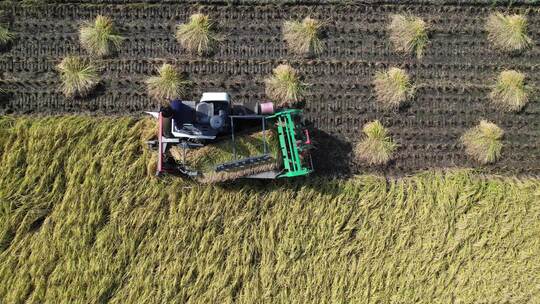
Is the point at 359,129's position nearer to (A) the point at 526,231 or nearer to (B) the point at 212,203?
(B) the point at 212,203

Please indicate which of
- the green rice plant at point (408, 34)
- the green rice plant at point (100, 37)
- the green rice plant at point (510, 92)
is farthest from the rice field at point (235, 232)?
the green rice plant at point (408, 34)

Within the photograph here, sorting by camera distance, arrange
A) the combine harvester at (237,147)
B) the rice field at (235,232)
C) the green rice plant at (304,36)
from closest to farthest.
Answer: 1. the combine harvester at (237,147)
2. the rice field at (235,232)
3. the green rice plant at (304,36)

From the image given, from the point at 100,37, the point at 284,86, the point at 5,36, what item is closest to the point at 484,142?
the point at 284,86

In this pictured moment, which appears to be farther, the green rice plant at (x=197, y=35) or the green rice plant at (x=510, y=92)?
the green rice plant at (x=510, y=92)

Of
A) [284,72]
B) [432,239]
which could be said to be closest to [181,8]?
[284,72]

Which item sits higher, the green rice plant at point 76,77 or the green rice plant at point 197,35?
the green rice plant at point 197,35

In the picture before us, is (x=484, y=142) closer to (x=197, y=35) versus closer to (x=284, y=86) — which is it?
(x=284, y=86)

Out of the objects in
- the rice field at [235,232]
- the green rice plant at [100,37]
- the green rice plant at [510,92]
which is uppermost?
the green rice plant at [100,37]

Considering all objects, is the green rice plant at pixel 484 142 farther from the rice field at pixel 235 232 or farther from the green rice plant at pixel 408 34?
the green rice plant at pixel 408 34
